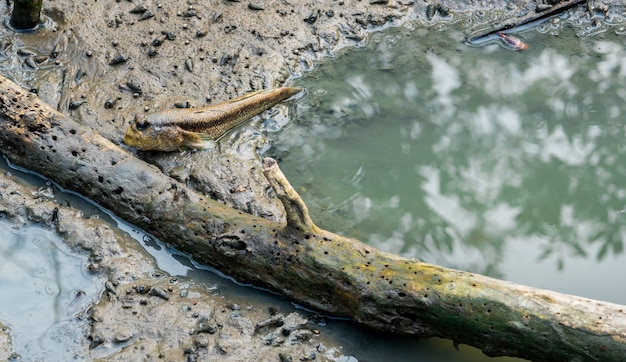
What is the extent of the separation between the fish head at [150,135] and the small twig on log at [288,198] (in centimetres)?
146

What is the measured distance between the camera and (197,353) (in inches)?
152

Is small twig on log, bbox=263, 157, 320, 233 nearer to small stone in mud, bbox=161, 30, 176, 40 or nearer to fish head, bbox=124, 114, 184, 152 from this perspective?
fish head, bbox=124, 114, 184, 152

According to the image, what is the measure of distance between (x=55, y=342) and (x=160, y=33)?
3.08m

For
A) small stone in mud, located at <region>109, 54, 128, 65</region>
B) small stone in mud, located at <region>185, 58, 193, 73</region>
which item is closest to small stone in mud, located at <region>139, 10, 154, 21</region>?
small stone in mud, located at <region>109, 54, 128, 65</region>

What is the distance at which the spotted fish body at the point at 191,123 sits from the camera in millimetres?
5008

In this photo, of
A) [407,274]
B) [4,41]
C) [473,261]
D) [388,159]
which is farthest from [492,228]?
[4,41]

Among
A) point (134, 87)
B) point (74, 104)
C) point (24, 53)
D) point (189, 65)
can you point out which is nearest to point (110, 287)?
point (74, 104)

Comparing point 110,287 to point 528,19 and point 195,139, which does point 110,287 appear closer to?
point 195,139

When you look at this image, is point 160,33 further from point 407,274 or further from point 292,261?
point 407,274

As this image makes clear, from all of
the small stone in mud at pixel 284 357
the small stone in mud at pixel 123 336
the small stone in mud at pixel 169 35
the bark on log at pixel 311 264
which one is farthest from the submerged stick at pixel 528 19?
the small stone in mud at pixel 123 336

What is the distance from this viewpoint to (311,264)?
3.96 metres

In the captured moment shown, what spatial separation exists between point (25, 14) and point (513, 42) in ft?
14.1

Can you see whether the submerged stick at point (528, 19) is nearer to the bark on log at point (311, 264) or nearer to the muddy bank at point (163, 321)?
the bark on log at point (311, 264)

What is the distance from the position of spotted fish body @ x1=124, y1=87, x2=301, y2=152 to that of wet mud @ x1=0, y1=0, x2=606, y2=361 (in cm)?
10
